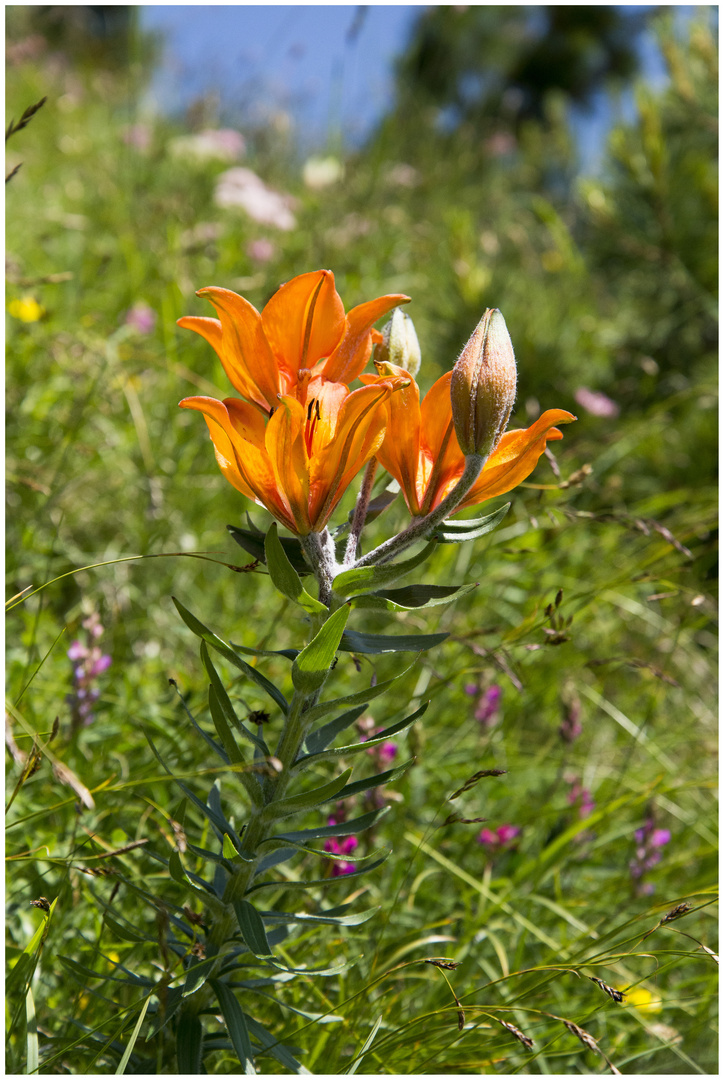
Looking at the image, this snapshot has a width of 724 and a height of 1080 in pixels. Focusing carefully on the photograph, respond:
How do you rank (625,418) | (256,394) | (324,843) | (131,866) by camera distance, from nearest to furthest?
(256,394)
(131,866)
(324,843)
(625,418)

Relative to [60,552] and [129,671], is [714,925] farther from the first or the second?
[60,552]

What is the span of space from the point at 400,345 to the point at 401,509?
1.15 m

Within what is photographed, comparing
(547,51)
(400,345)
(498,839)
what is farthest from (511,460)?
(547,51)

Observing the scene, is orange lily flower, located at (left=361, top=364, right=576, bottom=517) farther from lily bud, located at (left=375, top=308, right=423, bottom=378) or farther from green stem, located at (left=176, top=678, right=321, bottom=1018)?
green stem, located at (left=176, top=678, right=321, bottom=1018)

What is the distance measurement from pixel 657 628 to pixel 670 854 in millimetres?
823

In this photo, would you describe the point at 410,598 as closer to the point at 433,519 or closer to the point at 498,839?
the point at 433,519

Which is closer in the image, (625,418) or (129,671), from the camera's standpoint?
(129,671)

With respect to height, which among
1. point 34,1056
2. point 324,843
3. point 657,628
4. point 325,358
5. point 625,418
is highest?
point 325,358

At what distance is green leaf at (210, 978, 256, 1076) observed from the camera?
920mm

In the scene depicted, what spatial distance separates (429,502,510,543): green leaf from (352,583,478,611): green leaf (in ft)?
0.19

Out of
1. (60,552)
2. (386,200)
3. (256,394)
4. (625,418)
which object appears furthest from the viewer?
(386,200)

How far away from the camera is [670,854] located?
1.84 m

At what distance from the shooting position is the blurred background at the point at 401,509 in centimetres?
155

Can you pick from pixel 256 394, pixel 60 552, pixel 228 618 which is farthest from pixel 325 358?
pixel 60 552
